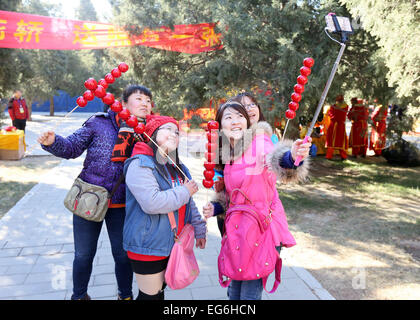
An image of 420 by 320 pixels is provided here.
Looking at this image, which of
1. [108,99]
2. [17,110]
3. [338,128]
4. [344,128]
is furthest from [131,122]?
[17,110]

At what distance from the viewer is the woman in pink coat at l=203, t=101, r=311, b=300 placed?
1916mm

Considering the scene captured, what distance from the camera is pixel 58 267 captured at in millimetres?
3355

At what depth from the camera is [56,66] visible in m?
19.8

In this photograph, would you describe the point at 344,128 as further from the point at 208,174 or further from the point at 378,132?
the point at 208,174

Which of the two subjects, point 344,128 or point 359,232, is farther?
point 344,128

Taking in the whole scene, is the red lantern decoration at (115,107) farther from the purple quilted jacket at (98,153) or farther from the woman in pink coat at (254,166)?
the woman in pink coat at (254,166)

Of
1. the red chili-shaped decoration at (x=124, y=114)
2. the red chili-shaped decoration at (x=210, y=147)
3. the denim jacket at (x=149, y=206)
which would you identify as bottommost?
the denim jacket at (x=149, y=206)

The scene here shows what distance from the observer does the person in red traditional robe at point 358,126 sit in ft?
31.9

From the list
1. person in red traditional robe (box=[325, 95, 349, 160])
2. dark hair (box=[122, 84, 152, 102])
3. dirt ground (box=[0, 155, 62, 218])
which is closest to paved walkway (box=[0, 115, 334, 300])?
dirt ground (box=[0, 155, 62, 218])

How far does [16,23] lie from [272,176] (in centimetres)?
602

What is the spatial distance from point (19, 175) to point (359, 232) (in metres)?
7.12

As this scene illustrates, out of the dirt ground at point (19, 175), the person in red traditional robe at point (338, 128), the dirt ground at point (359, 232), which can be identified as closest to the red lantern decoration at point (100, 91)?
the dirt ground at point (359, 232)

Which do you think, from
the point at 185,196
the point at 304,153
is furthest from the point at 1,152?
the point at 304,153

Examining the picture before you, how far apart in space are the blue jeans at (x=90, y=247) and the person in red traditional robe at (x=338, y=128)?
860 centimetres
